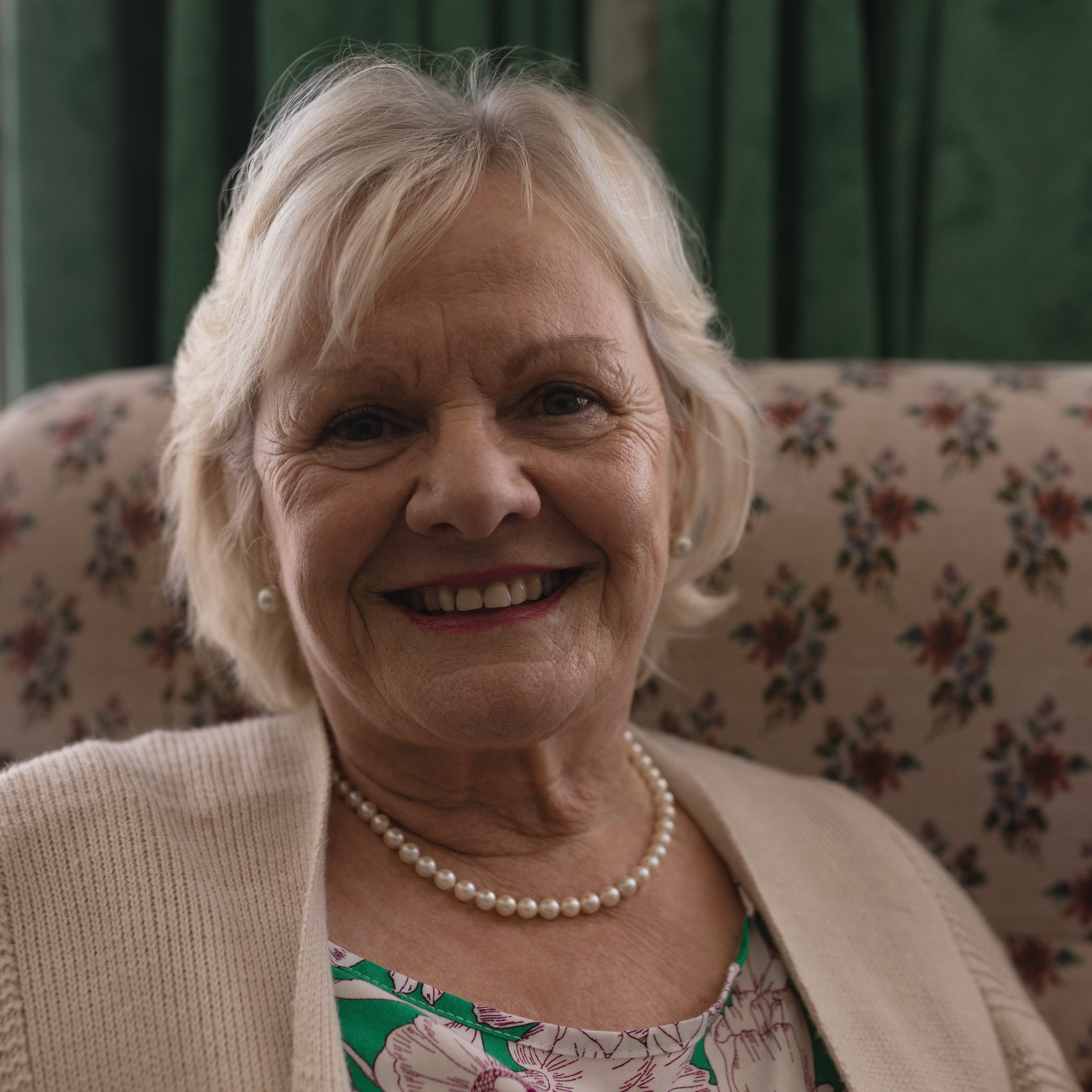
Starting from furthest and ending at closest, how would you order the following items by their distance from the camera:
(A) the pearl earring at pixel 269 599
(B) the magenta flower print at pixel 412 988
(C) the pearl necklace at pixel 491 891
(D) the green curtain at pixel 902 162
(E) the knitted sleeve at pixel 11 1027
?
1. (D) the green curtain at pixel 902 162
2. (A) the pearl earring at pixel 269 599
3. (C) the pearl necklace at pixel 491 891
4. (B) the magenta flower print at pixel 412 988
5. (E) the knitted sleeve at pixel 11 1027

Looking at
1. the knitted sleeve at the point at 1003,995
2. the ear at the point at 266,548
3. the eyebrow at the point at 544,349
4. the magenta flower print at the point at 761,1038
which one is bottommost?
the knitted sleeve at the point at 1003,995

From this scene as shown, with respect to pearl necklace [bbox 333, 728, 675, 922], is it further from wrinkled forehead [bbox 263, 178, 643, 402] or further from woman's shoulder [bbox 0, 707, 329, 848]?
wrinkled forehead [bbox 263, 178, 643, 402]

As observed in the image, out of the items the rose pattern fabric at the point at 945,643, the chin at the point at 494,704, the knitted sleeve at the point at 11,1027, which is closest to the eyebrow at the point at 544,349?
the chin at the point at 494,704

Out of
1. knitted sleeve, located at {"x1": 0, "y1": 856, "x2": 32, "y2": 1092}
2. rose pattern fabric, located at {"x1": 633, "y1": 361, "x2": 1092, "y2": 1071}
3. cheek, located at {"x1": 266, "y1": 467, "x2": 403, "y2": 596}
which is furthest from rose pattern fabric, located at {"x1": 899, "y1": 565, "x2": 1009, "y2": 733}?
knitted sleeve, located at {"x1": 0, "y1": 856, "x2": 32, "y2": 1092}

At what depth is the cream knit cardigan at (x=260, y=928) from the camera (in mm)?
867

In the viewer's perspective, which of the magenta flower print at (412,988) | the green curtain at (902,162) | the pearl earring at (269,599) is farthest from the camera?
the green curtain at (902,162)

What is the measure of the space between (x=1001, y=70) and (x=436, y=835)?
1441 millimetres

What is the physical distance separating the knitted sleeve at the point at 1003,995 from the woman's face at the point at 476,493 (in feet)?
1.74

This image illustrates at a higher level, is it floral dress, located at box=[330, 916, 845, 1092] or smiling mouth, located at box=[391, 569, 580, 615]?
smiling mouth, located at box=[391, 569, 580, 615]

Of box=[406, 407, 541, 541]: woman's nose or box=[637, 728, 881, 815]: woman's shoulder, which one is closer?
box=[406, 407, 541, 541]: woman's nose

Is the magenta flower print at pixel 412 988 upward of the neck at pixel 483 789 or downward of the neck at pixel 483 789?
downward

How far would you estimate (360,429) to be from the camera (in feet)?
3.34

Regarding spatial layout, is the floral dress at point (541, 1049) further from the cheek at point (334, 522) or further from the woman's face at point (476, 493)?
the cheek at point (334, 522)

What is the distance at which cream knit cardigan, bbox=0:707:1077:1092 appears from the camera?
87cm
